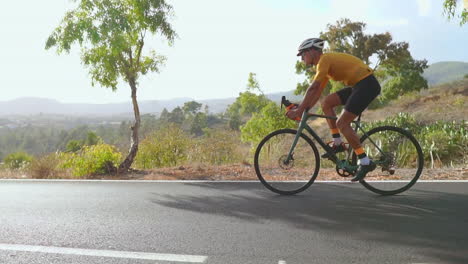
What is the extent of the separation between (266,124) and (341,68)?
16057 mm

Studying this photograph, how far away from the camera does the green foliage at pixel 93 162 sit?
831 centimetres

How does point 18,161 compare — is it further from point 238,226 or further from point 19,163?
point 238,226

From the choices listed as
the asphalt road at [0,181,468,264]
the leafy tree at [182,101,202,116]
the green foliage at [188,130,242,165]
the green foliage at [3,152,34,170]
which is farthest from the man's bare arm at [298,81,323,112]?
the leafy tree at [182,101,202,116]

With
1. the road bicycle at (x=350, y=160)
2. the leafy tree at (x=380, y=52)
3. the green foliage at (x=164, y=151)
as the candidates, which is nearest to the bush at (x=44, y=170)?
the green foliage at (x=164, y=151)

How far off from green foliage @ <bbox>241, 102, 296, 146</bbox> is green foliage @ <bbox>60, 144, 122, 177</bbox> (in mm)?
12151

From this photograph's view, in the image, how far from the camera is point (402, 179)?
18.6 feet

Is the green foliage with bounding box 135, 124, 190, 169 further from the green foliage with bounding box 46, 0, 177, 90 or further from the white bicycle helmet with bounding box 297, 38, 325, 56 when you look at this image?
the white bicycle helmet with bounding box 297, 38, 325, 56

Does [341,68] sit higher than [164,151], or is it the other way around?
[341,68]

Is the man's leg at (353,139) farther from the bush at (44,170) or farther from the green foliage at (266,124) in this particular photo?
the green foliage at (266,124)

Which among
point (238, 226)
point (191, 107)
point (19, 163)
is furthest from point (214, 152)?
point (191, 107)

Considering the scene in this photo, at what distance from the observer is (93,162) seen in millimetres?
8391

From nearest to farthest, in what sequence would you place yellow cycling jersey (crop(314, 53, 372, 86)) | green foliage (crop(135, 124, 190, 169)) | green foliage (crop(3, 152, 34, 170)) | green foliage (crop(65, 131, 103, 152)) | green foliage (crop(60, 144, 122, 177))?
yellow cycling jersey (crop(314, 53, 372, 86)), green foliage (crop(60, 144, 122, 177)), green foliage (crop(3, 152, 34, 170)), green foliage (crop(65, 131, 103, 152)), green foliage (crop(135, 124, 190, 169))

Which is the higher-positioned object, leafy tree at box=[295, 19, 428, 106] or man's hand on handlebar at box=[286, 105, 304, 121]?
leafy tree at box=[295, 19, 428, 106]

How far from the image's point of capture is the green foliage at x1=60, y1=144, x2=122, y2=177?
8312 mm
